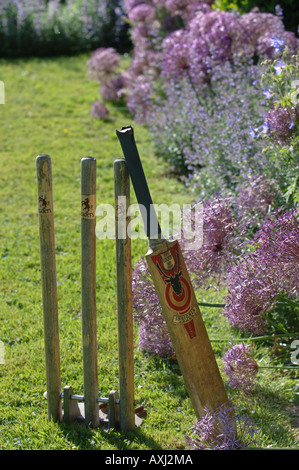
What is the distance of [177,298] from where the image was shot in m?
2.62

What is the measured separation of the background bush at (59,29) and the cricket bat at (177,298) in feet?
32.1

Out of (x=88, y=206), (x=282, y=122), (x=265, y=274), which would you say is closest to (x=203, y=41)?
(x=282, y=122)

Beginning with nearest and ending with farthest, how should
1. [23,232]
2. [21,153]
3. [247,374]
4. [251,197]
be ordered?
[247,374], [251,197], [23,232], [21,153]

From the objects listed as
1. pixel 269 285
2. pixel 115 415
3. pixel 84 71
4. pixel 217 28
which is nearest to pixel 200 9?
pixel 217 28

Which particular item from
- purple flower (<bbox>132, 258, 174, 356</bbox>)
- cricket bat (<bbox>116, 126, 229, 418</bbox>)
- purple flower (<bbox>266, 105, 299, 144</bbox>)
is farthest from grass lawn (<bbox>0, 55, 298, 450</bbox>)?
purple flower (<bbox>266, 105, 299, 144</bbox>)

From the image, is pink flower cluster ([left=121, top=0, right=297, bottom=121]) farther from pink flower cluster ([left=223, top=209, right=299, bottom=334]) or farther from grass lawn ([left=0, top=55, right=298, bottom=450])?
pink flower cluster ([left=223, top=209, right=299, bottom=334])

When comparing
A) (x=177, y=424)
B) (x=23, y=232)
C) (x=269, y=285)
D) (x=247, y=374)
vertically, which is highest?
(x=23, y=232)

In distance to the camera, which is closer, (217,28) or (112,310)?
(112,310)

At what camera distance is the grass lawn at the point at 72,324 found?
283 centimetres

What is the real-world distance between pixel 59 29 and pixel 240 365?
406 inches

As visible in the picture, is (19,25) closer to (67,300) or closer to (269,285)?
(67,300)

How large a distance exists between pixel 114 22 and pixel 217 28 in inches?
251

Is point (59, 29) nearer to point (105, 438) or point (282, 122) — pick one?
point (282, 122)

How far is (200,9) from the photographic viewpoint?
7.24 metres
